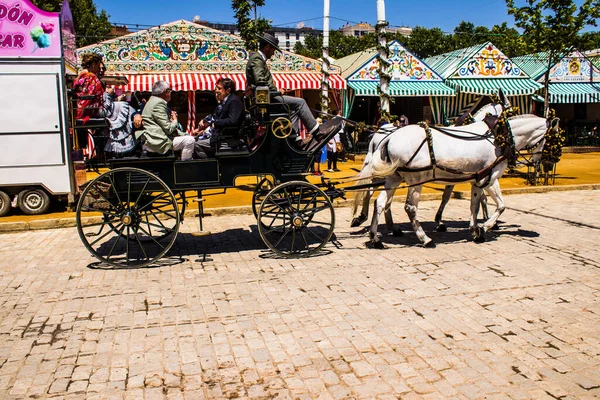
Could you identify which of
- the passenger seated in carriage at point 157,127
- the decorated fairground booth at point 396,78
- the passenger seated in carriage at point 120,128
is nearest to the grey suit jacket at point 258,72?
the passenger seated in carriage at point 157,127

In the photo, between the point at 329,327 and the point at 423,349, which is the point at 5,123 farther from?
the point at 423,349

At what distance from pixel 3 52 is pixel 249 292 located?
7768 mm

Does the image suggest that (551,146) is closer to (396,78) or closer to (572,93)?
(396,78)

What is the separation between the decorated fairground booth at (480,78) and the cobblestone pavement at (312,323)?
1567 centimetres

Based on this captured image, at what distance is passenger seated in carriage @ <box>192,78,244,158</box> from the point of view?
23.9 feet

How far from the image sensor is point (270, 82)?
7598 mm

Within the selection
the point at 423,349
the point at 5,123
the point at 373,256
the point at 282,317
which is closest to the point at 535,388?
the point at 423,349

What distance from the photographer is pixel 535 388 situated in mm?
4004

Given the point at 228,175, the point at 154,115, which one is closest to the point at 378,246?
the point at 228,175

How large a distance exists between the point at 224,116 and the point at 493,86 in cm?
1885

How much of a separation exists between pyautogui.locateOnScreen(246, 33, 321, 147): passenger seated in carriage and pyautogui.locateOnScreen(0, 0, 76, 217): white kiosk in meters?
5.03

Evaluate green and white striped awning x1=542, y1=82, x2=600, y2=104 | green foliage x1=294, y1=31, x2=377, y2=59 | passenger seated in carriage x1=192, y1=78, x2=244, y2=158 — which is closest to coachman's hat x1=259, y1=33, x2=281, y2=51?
passenger seated in carriage x1=192, y1=78, x2=244, y2=158

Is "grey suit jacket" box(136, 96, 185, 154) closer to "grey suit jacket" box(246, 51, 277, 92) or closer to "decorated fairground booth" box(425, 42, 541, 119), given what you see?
"grey suit jacket" box(246, 51, 277, 92)

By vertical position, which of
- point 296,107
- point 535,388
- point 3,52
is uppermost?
point 3,52
